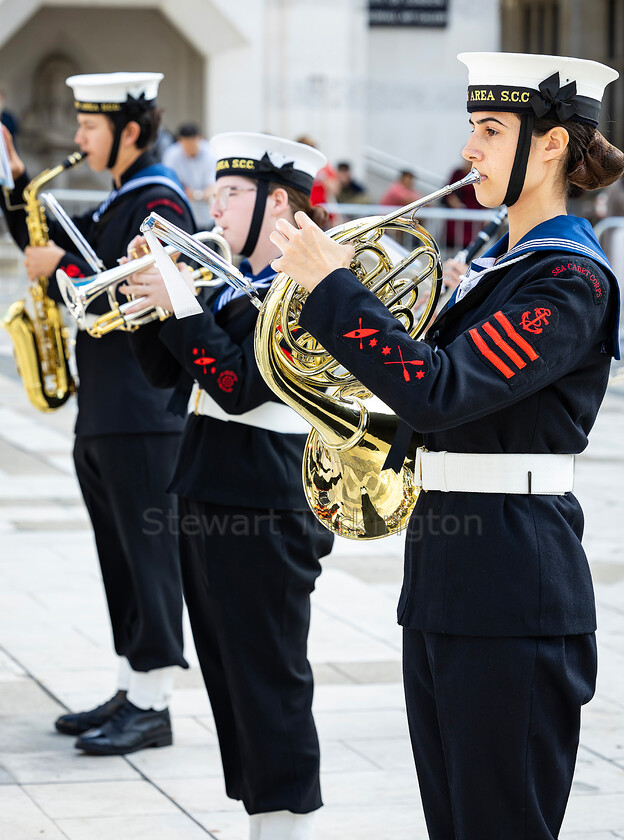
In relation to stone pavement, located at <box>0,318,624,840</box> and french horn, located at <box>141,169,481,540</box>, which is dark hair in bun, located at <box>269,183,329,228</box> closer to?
french horn, located at <box>141,169,481,540</box>

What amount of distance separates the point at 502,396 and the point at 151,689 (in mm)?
2298

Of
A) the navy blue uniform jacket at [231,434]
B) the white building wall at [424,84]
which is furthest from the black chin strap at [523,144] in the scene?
the white building wall at [424,84]

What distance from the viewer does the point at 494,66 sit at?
2369 mm

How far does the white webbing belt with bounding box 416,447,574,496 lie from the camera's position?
2344mm

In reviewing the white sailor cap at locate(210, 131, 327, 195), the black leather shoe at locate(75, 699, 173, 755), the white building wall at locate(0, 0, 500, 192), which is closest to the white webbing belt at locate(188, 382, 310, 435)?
the white sailor cap at locate(210, 131, 327, 195)

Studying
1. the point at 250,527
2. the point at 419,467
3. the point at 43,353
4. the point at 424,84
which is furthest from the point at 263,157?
the point at 424,84

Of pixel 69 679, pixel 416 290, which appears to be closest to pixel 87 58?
pixel 69 679

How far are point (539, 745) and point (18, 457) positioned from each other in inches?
261

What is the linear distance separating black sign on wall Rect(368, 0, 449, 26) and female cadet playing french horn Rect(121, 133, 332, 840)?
751 inches

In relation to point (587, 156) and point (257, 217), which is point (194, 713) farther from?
point (587, 156)

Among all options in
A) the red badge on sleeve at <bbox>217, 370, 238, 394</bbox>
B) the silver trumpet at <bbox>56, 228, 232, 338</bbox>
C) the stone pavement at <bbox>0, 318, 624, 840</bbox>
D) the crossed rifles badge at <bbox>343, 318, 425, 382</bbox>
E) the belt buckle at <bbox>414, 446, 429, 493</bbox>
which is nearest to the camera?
the crossed rifles badge at <bbox>343, 318, 425, 382</bbox>

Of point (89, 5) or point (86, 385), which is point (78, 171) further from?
point (86, 385)

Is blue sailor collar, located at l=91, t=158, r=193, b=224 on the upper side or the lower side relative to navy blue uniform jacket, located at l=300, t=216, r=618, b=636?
upper

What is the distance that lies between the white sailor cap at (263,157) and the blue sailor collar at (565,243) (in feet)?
3.39
